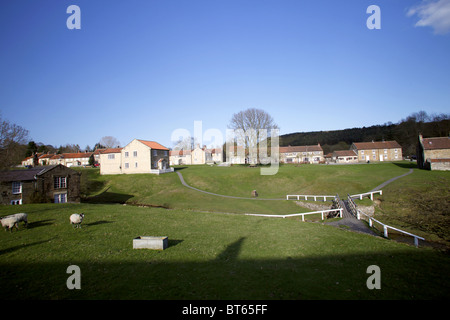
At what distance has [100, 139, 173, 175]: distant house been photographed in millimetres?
64750

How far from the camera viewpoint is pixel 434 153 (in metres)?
55.2

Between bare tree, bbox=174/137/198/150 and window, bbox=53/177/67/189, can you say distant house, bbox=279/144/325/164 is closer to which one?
bare tree, bbox=174/137/198/150

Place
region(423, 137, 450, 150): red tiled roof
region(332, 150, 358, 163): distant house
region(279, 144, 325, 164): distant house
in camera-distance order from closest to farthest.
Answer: region(423, 137, 450, 150): red tiled roof < region(332, 150, 358, 163): distant house < region(279, 144, 325, 164): distant house

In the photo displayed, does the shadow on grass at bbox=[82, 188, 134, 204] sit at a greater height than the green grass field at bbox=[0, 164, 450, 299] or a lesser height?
lesser

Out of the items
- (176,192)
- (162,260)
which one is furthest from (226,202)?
(162,260)

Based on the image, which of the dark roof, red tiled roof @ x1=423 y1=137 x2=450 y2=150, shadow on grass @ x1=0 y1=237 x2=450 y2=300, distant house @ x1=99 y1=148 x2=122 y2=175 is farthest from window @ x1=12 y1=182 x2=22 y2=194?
red tiled roof @ x1=423 y1=137 x2=450 y2=150

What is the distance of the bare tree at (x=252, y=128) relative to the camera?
241ft

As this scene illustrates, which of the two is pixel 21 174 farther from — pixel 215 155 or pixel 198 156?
pixel 215 155

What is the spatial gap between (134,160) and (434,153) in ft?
247

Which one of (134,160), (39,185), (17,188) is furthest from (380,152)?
(17,188)

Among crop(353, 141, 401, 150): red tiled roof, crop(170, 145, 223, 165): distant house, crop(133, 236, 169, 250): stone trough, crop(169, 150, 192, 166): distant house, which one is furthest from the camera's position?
crop(169, 150, 192, 166): distant house
